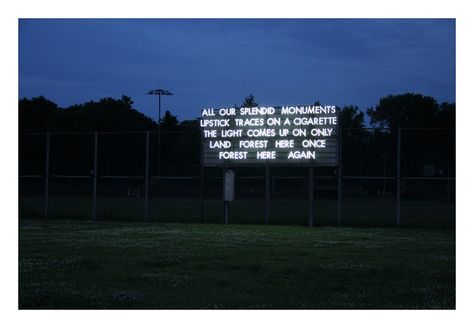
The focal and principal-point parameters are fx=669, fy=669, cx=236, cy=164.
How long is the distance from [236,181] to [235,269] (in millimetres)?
35322

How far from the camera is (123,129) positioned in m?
81.2

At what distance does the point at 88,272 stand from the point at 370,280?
5.29 meters

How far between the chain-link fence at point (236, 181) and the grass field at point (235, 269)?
15238 mm

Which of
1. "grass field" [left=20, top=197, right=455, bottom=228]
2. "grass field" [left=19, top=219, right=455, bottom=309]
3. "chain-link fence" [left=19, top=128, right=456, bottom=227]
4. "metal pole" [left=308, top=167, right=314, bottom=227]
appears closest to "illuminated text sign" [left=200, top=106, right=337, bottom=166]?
"metal pole" [left=308, top=167, right=314, bottom=227]

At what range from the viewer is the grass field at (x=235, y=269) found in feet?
33.4

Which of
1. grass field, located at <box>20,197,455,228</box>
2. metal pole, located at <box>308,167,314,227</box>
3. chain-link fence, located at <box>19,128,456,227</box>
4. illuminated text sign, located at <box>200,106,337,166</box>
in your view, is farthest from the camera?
chain-link fence, located at <box>19,128,456,227</box>

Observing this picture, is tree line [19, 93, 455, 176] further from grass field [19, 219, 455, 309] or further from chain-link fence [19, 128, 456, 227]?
grass field [19, 219, 455, 309]

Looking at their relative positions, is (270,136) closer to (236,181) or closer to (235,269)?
(235,269)

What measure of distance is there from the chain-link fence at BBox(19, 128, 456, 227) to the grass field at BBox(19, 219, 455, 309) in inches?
600

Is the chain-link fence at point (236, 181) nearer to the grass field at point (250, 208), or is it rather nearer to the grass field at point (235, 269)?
the grass field at point (250, 208)

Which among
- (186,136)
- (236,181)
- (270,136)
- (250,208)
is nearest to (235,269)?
(270,136)

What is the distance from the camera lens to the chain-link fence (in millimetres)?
37844

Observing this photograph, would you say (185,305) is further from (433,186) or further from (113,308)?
(433,186)
